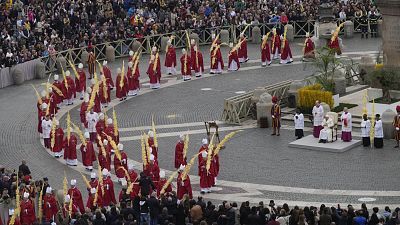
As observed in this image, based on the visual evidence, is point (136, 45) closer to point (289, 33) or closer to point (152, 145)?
point (289, 33)

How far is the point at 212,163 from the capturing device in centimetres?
4066

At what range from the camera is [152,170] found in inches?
1574

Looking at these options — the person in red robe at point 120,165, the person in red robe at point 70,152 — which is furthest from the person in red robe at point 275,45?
the person in red robe at point 120,165

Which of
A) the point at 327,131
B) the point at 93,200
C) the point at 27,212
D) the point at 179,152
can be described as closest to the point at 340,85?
the point at 327,131

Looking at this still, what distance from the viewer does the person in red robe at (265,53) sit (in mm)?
60531

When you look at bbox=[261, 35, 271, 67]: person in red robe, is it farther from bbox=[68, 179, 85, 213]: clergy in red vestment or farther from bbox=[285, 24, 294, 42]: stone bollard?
bbox=[68, 179, 85, 213]: clergy in red vestment

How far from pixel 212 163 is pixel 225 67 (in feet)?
70.1

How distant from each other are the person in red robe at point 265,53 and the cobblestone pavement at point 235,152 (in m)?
1.27

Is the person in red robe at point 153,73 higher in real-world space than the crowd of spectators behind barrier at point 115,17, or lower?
lower

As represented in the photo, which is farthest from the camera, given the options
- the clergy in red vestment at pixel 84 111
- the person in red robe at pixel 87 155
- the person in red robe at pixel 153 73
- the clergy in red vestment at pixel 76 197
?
the person in red robe at pixel 153 73

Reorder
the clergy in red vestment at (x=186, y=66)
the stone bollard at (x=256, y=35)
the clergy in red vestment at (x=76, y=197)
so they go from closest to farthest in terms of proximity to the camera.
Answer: the clergy in red vestment at (x=76, y=197) → the clergy in red vestment at (x=186, y=66) → the stone bollard at (x=256, y=35)

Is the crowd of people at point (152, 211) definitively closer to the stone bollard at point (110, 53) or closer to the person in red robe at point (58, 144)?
the person in red robe at point (58, 144)

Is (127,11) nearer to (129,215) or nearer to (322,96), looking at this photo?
(322,96)

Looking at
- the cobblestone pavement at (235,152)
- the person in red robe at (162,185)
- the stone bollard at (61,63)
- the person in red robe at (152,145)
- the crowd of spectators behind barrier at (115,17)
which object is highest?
the crowd of spectators behind barrier at (115,17)
